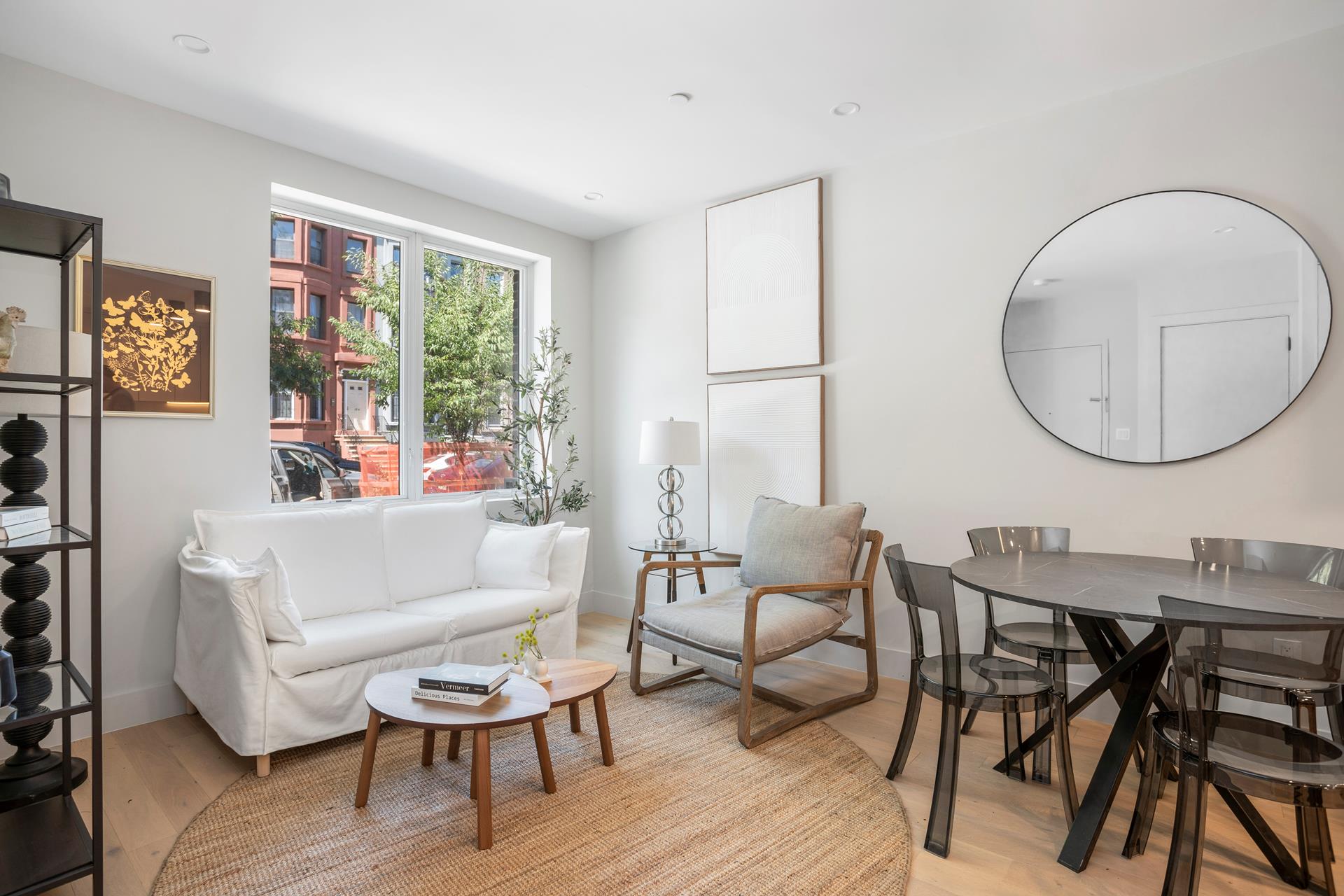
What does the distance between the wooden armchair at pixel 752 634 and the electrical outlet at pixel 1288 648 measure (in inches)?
62.5

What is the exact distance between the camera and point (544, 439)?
4.96 m

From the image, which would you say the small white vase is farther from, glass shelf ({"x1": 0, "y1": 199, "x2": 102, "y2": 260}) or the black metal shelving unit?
glass shelf ({"x1": 0, "y1": 199, "x2": 102, "y2": 260})

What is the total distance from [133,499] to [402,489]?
1409 mm

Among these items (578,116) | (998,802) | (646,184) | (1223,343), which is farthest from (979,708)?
(646,184)

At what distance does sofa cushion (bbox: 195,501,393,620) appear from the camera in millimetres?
3129

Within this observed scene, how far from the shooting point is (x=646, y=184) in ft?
13.7

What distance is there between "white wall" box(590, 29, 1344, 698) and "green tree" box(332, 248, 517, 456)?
1260 millimetres

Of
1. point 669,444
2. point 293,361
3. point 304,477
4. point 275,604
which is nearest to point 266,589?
point 275,604

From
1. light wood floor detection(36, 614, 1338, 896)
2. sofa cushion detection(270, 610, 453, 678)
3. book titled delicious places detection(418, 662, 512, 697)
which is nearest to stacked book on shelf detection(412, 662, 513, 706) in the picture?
book titled delicious places detection(418, 662, 512, 697)

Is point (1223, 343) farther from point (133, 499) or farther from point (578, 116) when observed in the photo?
point (133, 499)

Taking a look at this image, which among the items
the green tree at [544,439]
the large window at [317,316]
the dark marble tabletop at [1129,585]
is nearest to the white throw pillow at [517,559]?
the green tree at [544,439]

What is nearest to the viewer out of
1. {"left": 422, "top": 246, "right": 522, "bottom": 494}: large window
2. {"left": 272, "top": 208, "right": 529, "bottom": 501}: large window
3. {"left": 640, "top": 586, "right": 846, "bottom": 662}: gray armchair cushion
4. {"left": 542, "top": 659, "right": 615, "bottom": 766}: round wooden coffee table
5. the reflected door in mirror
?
{"left": 542, "top": 659, "right": 615, "bottom": 766}: round wooden coffee table

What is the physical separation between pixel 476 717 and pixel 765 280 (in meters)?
2.95

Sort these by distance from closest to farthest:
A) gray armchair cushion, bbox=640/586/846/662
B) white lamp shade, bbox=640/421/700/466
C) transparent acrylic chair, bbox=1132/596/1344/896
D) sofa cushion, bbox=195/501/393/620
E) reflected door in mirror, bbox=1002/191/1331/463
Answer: transparent acrylic chair, bbox=1132/596/1344/896, reflected door in mirror, bbox=1002/191/1331/463, gray armchair cushion, bbox=640/586/846/662, sofa cushion, bbox=195/501/393/620, white lamp shade, bbox=640/421/700/466
